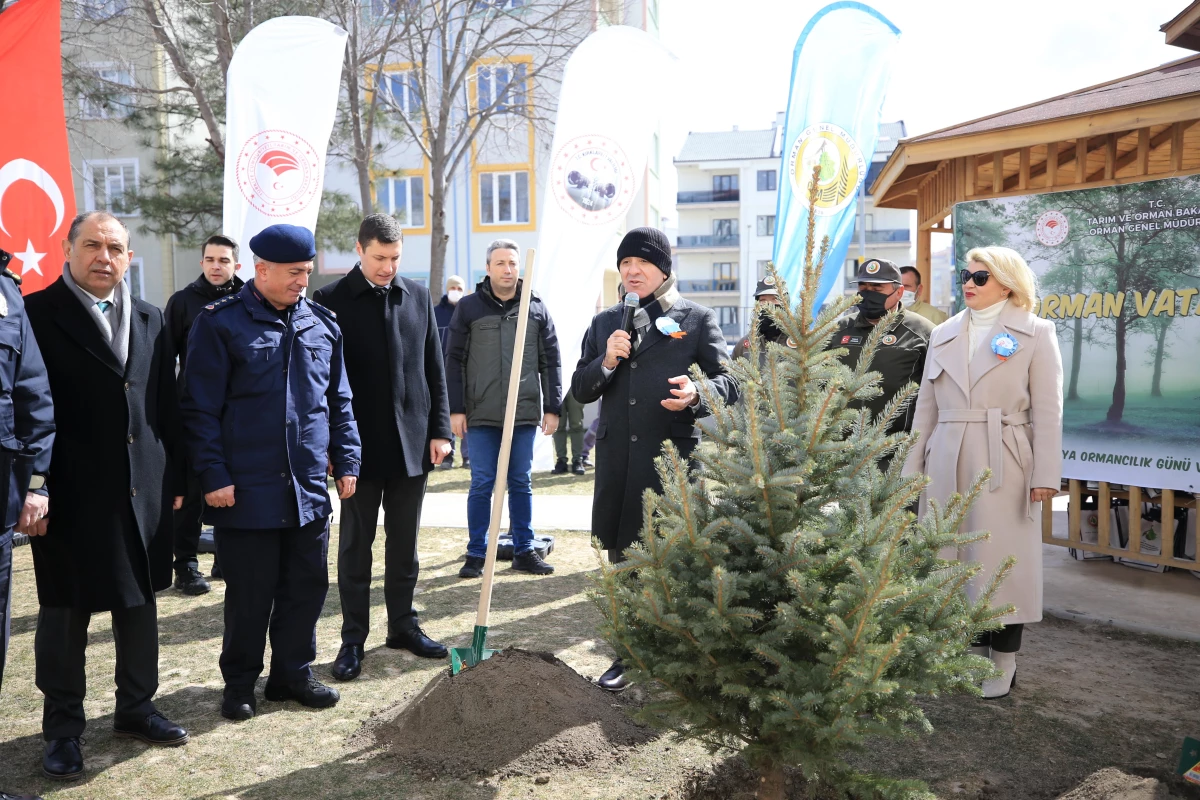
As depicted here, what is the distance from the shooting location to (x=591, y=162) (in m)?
8.15

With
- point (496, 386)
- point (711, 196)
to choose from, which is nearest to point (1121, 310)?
point (496, 386)

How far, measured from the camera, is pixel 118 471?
369 centimetres

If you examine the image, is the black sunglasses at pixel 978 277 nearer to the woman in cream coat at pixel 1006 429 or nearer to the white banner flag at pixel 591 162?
the woman in cream coat at pixel 1006 429

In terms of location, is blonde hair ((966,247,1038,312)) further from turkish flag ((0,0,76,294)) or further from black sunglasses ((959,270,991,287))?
turkish flag ((0,0,76,294))

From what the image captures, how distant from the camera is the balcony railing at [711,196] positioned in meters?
65.5

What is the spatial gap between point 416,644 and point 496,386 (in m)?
2.27

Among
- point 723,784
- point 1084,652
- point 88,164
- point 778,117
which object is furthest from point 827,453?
point 778,117

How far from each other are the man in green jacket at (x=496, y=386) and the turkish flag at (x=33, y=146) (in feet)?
9.30

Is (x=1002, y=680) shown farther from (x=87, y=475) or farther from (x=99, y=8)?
(x=99, y=8)

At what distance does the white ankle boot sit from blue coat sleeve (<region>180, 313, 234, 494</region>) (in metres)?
3.49

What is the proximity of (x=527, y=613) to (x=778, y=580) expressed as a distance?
322cm

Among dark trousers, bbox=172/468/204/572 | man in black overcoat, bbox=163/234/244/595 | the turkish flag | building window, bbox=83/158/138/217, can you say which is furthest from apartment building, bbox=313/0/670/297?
dark trousers, bbox=172/468/204/572

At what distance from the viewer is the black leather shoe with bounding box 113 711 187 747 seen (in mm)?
3783

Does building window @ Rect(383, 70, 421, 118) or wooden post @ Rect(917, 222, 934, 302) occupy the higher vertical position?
building window @ Rect(383, 70, 421, 118)
